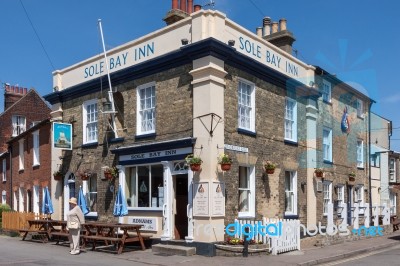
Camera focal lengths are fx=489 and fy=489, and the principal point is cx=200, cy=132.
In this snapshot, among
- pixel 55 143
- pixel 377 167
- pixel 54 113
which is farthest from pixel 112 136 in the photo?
pixel 377 167

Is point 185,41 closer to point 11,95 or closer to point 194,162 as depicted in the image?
point 194,162

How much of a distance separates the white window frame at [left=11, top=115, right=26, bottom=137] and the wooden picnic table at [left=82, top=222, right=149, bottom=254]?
20.3 m

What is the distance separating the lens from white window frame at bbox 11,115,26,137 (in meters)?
35.4

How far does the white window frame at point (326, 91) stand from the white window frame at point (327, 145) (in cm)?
133

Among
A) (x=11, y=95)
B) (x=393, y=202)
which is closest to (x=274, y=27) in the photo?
(x=393, y=202)

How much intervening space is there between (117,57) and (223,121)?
18.0 ft

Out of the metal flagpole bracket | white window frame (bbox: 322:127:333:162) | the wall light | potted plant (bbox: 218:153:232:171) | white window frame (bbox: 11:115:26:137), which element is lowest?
potted plant (bbox: 218:153:232:171)

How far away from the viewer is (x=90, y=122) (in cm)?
1912

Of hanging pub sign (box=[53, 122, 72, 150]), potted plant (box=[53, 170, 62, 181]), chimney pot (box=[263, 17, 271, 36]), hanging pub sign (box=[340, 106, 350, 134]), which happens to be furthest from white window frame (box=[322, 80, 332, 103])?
potted plant (box=[53, 170, 62, 181])

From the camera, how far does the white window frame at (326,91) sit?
2166 cm

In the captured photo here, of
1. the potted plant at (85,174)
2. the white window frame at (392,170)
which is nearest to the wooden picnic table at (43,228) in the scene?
the potted plant at (85,174)

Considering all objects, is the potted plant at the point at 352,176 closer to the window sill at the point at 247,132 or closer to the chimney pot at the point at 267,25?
the chimney pot at the point at 267,25

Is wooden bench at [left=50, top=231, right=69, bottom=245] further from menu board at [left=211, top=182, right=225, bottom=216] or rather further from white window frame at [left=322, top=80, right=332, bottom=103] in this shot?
white window frame at [left=322, top=80, right=332, bottom=103]

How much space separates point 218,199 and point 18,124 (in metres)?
25.5
